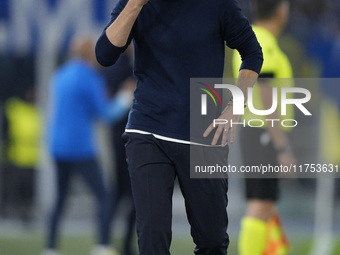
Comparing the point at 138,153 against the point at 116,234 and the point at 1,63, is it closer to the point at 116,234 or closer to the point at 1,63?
the point at 116,234

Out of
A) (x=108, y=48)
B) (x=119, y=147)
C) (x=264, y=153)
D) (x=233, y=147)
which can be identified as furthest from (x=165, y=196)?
(x=233, y=147)

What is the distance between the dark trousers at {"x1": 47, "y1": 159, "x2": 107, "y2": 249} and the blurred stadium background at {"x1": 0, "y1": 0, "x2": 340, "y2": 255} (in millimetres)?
702

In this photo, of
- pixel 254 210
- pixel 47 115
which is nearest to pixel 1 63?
pixel 47 115

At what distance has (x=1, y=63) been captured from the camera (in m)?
12.1

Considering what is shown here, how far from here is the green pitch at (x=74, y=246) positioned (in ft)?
26.1

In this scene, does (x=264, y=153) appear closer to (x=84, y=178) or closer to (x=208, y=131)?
(x=208, y=131)

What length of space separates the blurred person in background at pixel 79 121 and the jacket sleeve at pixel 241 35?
322cm

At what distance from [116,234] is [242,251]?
3734mm

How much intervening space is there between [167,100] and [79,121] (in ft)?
12.1

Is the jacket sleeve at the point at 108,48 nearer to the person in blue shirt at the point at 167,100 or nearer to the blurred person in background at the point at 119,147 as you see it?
the person in blue shirt at the point at 167,100

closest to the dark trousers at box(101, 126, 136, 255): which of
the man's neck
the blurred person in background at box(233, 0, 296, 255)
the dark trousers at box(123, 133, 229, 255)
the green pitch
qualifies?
the green pitch

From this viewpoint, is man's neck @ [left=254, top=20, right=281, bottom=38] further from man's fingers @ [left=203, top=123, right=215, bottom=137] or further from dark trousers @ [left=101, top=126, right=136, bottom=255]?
man's fingers @ [left=203, top=123, right=215, bottom=137]

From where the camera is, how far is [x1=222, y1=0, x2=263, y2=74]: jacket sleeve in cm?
408

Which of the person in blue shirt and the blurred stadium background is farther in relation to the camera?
the blurred stadium background
